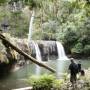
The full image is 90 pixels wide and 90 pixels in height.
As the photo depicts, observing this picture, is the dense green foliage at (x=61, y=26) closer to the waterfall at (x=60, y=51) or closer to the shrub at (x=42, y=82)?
the waterfall at (x=60, y=51)

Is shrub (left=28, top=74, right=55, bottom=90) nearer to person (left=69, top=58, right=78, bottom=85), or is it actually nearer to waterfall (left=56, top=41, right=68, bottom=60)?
person (left=69, top=58, right=78, bottom=85)

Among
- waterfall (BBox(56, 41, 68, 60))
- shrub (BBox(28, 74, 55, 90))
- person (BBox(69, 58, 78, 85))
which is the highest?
person (BBox(69, 58, 78, 85))

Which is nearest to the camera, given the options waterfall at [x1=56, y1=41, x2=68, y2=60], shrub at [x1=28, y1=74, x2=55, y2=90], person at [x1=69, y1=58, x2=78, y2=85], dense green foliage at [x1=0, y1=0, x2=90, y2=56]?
person at [x1=69, y1=58, x2=78, y2=85]

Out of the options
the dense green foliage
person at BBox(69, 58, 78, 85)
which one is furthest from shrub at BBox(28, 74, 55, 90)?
the dense green foliage

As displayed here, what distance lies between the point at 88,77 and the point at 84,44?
26.8 meters

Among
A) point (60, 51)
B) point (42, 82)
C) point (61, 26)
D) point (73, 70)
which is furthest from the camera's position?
point (61, 26)

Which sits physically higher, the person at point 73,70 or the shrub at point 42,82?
the person at point 73,70

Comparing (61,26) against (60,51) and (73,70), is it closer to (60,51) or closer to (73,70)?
(60,51)

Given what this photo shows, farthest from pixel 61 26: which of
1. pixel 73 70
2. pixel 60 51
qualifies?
pixel 73 70

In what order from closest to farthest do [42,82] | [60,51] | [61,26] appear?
[42,82] → [60,51] → [61,26]

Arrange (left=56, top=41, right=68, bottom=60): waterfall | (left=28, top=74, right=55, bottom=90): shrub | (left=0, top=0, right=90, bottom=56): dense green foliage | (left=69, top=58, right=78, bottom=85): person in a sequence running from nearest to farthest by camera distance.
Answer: (left=69, top=58, right=78, bottom=85): person
(left=28, top=74, right=55, bottom=90): shrub
(left=0, top=0, right=90, bottom=56): dense green foliage
(left=56, top=41, right=68, bottom=60): waterfall

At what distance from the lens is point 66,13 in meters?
48.2

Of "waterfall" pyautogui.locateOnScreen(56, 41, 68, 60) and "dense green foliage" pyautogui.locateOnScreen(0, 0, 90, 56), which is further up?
"dense green foliage" pyautogui.locateOnScreen(0, 0, 90, 56)

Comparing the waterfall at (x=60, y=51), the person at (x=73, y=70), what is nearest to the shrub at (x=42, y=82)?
the person at (x=73, y=70)
